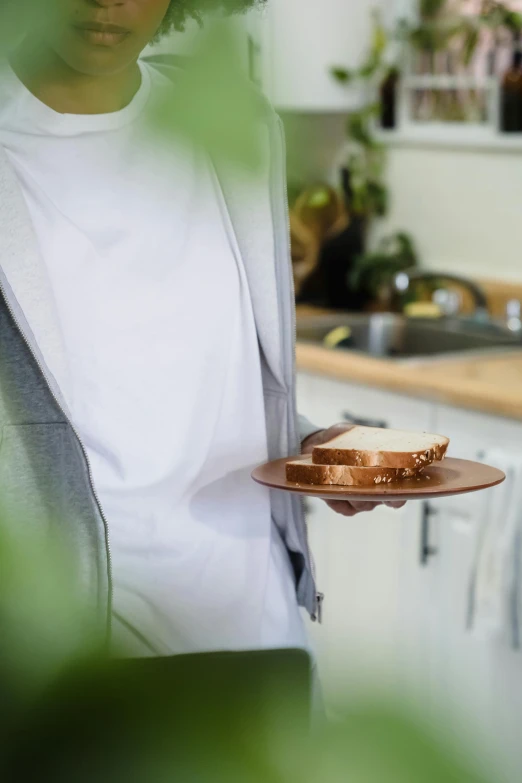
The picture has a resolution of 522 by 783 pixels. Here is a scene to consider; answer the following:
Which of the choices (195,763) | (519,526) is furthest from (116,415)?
(519,526)

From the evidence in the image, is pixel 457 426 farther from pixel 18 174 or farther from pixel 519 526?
pixel 18 174

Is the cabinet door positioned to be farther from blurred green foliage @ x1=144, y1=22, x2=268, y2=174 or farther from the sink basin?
blurred green foliage @ x1=144, y1=22, x2=268, y2=174

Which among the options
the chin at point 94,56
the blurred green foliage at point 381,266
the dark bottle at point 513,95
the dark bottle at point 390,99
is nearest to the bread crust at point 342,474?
the chin at point 94,56

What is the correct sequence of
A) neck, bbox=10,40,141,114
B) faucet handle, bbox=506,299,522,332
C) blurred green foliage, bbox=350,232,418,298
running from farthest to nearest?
blurred green foliage, bbox=350,232,418,298, faucet handle, bbox=506,299,522,332, neck, bbox=10,40,141,114

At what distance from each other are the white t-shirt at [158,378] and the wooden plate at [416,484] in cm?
5

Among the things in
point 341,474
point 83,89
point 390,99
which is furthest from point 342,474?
point 390,99

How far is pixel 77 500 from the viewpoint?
618 mm

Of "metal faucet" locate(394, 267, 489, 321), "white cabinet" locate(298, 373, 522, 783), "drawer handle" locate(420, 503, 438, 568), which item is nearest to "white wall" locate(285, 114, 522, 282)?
"metal faucet" locate(394, 267, 489, 321)

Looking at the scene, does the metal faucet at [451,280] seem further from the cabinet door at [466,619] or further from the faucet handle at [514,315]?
the cabinet door at [466,619]

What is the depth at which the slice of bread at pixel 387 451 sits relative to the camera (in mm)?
769

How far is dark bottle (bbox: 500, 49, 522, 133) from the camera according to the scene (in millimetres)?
2842

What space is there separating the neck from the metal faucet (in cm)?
232

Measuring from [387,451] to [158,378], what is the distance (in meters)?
0.16

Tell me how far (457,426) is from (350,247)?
1.20 meters
